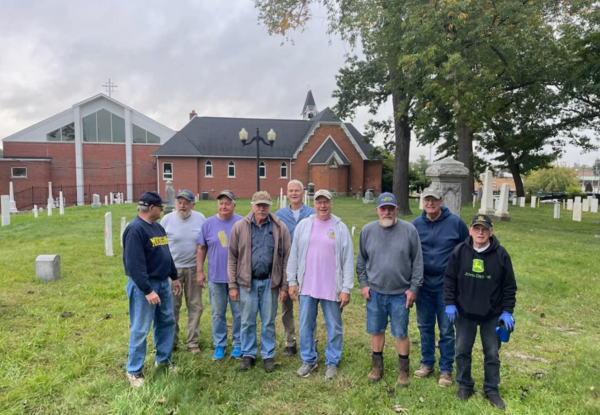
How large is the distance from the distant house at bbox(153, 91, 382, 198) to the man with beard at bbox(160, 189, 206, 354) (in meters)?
30.7

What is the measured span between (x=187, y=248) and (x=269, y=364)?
160 centimetres

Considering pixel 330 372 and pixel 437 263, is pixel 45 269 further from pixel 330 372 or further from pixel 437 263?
pixel 437 263

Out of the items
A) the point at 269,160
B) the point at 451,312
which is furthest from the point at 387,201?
the point at 269,160

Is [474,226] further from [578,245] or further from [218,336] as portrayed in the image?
[578,245]

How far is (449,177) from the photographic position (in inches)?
276

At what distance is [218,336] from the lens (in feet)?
14.4

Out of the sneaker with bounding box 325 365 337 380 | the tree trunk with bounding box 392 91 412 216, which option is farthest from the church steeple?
the sneaker with bounding box 325 365 337 380

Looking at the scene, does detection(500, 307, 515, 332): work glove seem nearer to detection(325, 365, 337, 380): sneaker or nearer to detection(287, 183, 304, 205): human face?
detection(325, 365, 337, 380): sneaker

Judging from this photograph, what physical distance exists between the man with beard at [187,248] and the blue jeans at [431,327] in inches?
99.2

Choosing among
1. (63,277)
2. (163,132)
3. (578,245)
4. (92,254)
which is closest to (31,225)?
(92,254)

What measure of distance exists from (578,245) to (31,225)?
18042 mm

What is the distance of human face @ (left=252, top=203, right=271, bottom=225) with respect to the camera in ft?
13.4

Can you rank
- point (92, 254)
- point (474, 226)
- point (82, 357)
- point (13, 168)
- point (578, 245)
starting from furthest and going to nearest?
point (13, 168) → point (578, 245) → point (92, 254) → point (82, 357) → point (474, 226)

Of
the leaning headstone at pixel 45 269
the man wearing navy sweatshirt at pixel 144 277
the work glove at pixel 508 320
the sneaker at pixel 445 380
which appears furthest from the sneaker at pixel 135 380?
the leaning headstone at pixel 45 269
